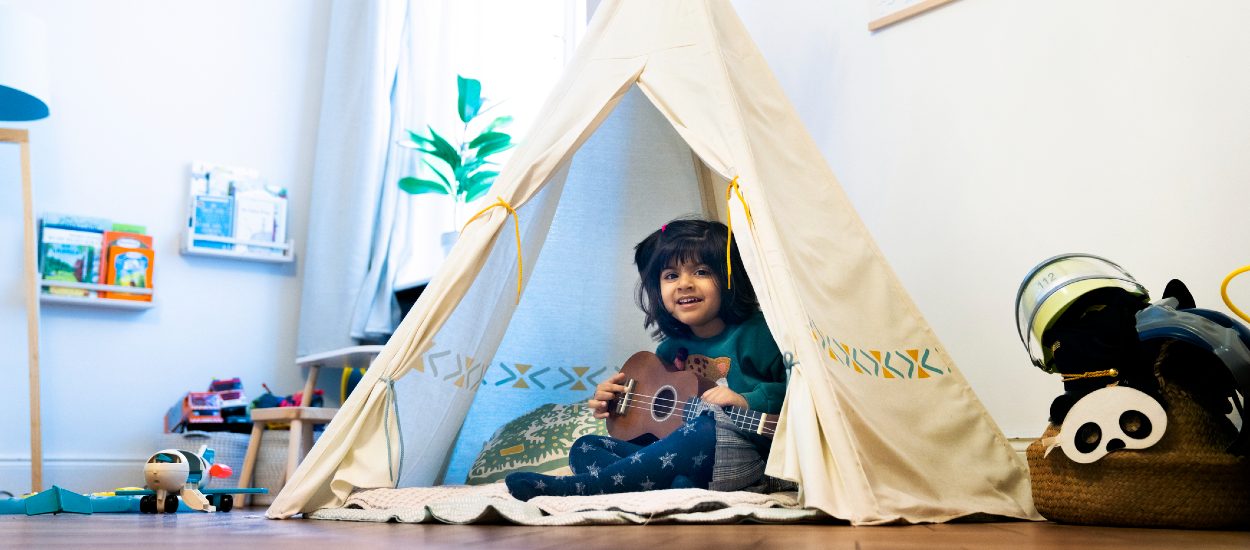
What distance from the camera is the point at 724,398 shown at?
1988 mm

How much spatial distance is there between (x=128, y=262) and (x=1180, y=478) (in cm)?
358

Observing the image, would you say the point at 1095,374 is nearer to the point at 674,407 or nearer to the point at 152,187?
the point at 674,407

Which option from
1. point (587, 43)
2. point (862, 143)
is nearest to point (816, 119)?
point (862, 143)

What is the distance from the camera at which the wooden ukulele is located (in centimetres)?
214

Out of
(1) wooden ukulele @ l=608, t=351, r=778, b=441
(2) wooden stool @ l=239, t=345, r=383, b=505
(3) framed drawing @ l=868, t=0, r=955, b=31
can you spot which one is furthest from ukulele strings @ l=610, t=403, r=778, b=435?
(2) wooden stool @ l=239, t=345, r=383, b=505

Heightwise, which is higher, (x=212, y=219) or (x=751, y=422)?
(x=751, y=422)

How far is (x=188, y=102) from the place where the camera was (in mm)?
4156

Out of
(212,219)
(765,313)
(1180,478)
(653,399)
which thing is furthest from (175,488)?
(1180,478)

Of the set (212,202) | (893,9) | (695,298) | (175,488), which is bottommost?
(175,488)

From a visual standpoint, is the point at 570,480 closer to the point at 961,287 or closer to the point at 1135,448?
the point at 1135,448

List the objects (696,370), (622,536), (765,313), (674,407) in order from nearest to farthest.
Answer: (622,536) → (765,313) → (674,407) → (696,370)

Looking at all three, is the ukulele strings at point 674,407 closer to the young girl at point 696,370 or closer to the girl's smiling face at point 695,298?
the young girl at point 696,370

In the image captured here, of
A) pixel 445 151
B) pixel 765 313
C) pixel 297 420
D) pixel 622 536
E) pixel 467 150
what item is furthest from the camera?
pixel 467 150

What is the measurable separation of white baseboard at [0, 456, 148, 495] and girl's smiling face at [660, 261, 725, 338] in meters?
2.54
